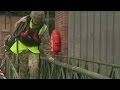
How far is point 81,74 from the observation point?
379 centimetres

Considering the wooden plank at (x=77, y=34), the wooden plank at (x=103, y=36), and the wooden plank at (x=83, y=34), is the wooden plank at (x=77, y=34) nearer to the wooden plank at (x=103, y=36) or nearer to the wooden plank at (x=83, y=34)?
the wooden plank at (x=83, y=34)

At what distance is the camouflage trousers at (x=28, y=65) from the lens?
575 centimetres

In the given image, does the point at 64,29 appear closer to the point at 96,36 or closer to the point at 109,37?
the point at 96,36

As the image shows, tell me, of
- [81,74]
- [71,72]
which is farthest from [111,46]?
[81,74]

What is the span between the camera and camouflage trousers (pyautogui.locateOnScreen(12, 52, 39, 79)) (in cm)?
575

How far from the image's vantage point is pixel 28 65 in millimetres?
5840

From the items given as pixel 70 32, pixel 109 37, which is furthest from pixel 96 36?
pixel 70 32

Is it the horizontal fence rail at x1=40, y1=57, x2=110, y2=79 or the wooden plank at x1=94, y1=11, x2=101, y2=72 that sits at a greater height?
the wooden plank at x1=94, y1=11, x2=101, y2=72

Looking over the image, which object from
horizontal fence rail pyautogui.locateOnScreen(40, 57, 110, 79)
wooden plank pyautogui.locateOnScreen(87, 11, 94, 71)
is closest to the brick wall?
wooden plank pyautogui.locateOnScreen(87, 11, 94, 71)

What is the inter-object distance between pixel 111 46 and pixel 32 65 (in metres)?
2.45

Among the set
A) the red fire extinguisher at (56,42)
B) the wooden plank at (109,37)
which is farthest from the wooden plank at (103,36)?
the red fire extinguisher at (56,42)

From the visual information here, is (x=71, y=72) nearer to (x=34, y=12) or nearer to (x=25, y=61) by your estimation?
(x=34, y=12)

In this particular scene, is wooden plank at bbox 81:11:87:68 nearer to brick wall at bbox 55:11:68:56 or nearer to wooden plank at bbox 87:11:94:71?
wooden plank at bbox 87:11:94:71
